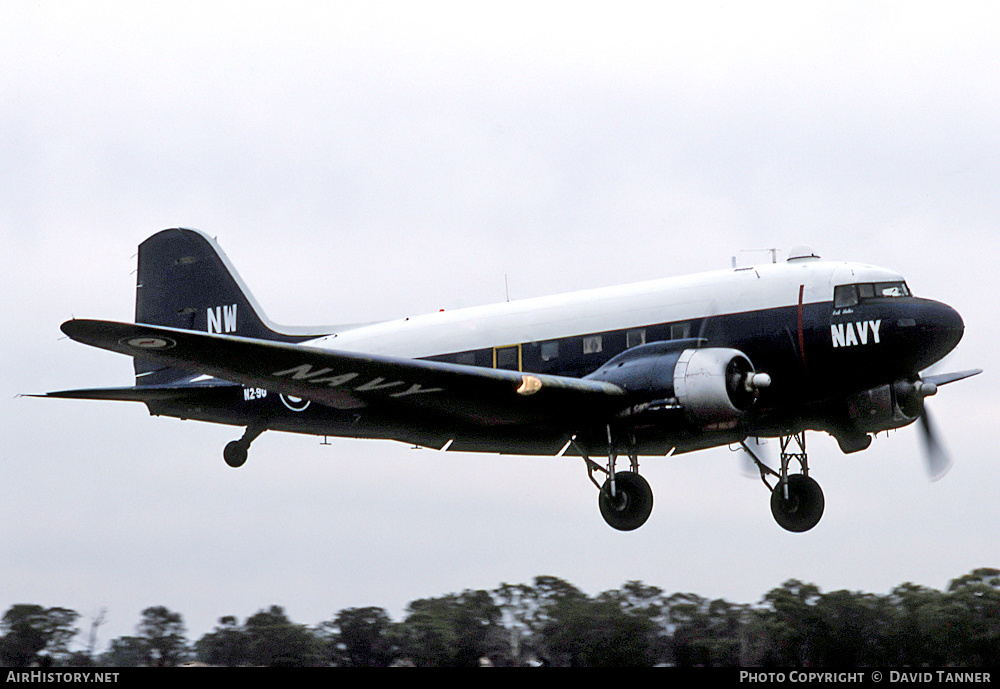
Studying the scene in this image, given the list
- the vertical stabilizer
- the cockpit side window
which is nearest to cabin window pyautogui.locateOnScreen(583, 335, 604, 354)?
the cockpit side window

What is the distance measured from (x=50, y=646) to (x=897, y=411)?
21984mm

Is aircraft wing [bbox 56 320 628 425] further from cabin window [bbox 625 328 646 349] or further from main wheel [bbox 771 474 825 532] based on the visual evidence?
main wheel [bbox 771 474 825 532]

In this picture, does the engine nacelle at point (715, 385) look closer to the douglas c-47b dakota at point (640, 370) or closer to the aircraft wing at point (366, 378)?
the douglas c-47b dakota at point (640, 370)

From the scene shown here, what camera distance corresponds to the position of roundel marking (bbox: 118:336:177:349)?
51.3ft

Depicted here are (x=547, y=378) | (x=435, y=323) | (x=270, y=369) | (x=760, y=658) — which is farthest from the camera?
(x=760, y=658)

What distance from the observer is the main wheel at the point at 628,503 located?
19.1 metres

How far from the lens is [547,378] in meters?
18.6

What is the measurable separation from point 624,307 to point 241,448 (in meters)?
8.16

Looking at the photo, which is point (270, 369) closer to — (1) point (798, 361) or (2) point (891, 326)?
(1) point (798, 361)

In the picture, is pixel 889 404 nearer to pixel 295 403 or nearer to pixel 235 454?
pixel 295 403

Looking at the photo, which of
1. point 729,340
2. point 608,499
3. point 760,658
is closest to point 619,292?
point 729,340

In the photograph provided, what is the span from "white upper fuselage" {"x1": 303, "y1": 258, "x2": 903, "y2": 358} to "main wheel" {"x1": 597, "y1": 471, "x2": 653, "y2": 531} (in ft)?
8.35

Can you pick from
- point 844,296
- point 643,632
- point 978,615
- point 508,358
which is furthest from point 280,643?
point 978,615

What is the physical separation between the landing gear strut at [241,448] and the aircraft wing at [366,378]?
403 cm
